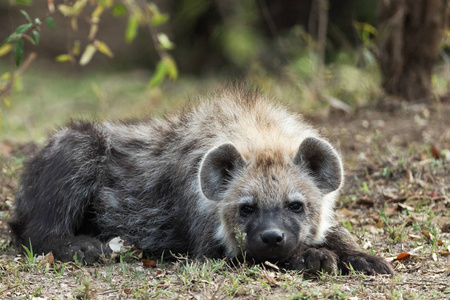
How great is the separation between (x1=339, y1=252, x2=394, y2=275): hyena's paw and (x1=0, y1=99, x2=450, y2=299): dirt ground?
0.31ft

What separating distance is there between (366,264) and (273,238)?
0.72 metres

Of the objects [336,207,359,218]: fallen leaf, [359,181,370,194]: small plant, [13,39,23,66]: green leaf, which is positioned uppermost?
[13,39,23,66]: green leaf

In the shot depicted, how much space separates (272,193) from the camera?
433 centimetres

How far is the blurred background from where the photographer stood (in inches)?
285

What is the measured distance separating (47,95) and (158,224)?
8807 mm

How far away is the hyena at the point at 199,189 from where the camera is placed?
4.36 meters

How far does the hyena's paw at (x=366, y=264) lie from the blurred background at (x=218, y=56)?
2.12m

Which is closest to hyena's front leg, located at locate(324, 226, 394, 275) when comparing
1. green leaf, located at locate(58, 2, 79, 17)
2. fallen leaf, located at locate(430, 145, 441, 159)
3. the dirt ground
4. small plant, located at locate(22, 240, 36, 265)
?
the dirt ground

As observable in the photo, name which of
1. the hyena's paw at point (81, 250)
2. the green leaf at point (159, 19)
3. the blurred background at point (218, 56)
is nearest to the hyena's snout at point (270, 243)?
the hyena's paw at point (81, 250)

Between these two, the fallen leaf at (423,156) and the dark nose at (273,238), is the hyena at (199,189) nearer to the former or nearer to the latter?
the dark nose at (273,238)

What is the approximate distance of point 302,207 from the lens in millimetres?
4449

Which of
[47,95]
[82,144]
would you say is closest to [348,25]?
[47,95]

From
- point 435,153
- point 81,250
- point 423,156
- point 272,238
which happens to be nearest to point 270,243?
point 272,238

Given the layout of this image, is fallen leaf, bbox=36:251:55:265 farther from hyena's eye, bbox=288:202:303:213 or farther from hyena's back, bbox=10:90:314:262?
hyena's eye, bbox=288:202:303:213
